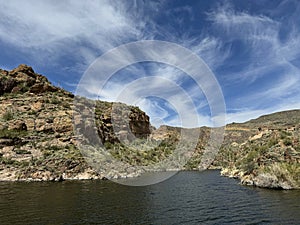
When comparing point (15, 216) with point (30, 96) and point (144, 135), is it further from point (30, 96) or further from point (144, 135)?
point (144, 135)

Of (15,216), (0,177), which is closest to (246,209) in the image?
(15,216)

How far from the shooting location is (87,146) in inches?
3939

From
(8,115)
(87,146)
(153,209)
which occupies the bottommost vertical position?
(153,209)

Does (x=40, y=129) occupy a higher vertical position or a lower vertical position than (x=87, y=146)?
higher

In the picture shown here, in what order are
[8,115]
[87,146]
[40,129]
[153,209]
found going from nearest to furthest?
1. [153,209]
2. [87,146]
3. [40,129]
4. [8,115]

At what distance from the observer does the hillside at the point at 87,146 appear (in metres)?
56.2

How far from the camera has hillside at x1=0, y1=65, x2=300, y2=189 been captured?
184ft

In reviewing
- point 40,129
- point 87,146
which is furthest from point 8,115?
point 87,146

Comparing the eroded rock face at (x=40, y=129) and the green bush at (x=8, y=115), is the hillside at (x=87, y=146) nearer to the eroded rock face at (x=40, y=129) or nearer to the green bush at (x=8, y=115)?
the eroded rock face at (x=40, y=129)

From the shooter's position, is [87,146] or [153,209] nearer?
[153,209]

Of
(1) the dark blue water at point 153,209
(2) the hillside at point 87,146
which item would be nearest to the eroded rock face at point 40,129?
(2) the hillside at point 87,146

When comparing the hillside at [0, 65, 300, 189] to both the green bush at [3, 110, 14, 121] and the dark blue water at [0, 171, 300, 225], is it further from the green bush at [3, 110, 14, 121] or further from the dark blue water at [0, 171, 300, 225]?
the dark blue water at [0, 171, 300, 225]

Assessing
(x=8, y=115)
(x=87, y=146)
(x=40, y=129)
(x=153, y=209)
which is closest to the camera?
(x=153, y=209)

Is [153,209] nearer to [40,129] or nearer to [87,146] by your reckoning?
[87,146]
